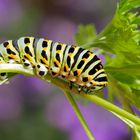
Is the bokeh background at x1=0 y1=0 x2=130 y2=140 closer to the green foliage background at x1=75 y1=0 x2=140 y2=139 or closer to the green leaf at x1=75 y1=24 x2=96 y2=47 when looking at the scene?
the green leaf at x1=75 y1=24 x2=96 y2=47

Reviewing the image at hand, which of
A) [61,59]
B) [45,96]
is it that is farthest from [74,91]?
[45,96]

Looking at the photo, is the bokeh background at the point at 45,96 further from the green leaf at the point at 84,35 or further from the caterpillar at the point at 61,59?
the caterpillar at the point at 61,59

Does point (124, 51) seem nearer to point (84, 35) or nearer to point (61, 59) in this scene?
point (61, 59)

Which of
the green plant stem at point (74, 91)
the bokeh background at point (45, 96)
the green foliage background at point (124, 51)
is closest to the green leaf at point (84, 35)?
the green foliage background at point (124, 51)

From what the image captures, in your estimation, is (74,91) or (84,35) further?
(84,35)

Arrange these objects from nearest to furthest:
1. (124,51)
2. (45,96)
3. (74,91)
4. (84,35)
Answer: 1. (74,91)
2. (124,51)
3. (84,35)
4. (45,96)

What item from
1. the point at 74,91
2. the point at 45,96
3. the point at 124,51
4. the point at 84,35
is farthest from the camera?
the point at 45,96
